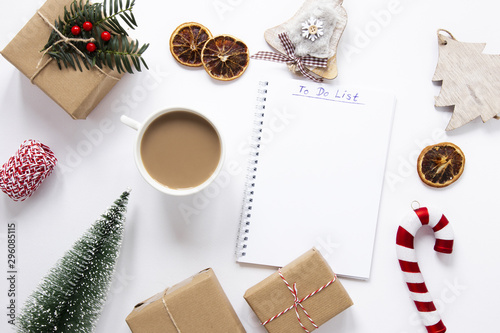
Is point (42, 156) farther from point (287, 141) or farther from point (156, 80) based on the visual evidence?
point (287, 141)

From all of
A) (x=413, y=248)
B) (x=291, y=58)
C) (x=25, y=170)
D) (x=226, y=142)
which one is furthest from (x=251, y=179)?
(x=25, y=170)

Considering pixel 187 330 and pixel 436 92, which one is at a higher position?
pixel 436 92

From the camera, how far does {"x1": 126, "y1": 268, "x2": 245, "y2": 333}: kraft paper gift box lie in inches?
39.2

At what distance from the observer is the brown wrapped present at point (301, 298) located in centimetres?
104

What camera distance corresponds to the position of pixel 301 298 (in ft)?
3.40

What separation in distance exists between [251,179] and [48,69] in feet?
1.92

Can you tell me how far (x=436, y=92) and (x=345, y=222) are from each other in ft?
1.46

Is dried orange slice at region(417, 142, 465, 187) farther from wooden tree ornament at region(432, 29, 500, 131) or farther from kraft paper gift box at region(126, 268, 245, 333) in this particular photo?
kraft paper gift box at region(126, 268, 245, 333)

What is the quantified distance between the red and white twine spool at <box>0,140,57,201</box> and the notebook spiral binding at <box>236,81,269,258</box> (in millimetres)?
535

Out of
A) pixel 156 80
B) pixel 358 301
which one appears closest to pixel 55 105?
pixel 156 80

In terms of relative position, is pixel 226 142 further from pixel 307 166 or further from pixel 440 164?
pixel 440 164

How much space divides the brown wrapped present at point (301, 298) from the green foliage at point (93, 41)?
65 centimetres

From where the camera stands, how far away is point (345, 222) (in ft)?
3.74

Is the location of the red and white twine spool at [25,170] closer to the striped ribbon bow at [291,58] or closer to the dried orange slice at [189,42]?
the dried orange slice at [189,42]
